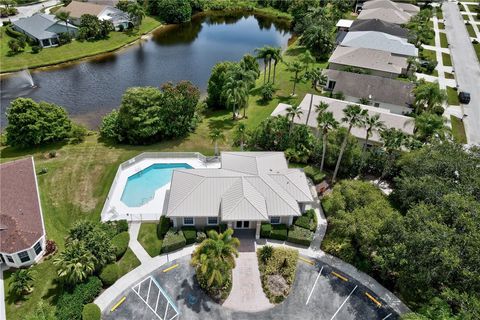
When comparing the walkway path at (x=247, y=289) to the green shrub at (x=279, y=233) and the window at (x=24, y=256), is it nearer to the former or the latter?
the green shrub at (x=279, y=233)

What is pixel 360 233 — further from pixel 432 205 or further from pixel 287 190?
pixel 287 190

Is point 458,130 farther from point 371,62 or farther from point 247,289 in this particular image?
point 247,289

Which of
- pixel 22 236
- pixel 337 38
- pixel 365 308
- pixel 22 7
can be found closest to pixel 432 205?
pixel 365 308

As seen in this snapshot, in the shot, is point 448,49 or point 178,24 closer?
point 448,49

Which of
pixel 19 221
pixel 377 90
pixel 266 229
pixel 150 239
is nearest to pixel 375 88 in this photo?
pixel 377 90

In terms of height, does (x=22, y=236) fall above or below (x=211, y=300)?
above

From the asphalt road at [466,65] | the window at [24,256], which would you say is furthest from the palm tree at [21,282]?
the asphalt road at [466,65]
